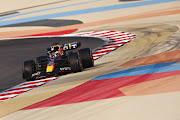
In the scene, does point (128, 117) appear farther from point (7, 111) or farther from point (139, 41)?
point (139, 41)

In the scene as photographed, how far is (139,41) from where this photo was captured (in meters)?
16.7

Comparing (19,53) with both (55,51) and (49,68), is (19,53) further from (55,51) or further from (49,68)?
(49,68)

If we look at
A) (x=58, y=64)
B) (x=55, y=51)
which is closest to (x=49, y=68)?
(x=58, y=64)

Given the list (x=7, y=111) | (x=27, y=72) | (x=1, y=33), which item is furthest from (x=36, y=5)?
(x=7, y=111)

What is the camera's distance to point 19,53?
58.3ft

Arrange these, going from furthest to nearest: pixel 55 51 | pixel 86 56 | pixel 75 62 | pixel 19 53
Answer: pixel 19 53, pixel 55 51, pixel 86 56, pixel 75 62

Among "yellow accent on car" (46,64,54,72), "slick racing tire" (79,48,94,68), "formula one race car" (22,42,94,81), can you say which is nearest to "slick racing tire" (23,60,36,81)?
"formula one race car" (22,42,94,81)

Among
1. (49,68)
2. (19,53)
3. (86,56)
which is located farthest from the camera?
(19,53)

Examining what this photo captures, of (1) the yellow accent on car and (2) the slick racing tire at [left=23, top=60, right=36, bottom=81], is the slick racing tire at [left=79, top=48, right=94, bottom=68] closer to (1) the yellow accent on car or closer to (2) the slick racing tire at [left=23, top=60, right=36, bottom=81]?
(1) the yellow accent on car

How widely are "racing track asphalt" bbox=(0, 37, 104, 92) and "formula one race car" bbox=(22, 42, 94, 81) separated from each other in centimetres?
60

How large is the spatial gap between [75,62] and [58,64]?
0.73 metres

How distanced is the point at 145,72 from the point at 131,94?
2369mm

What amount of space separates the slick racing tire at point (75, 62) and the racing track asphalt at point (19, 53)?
77.3 inches

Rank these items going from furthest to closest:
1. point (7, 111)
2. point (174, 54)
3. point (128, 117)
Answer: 1. point (174, 54)
2. point (7, 111)
3. point (128, 117)
